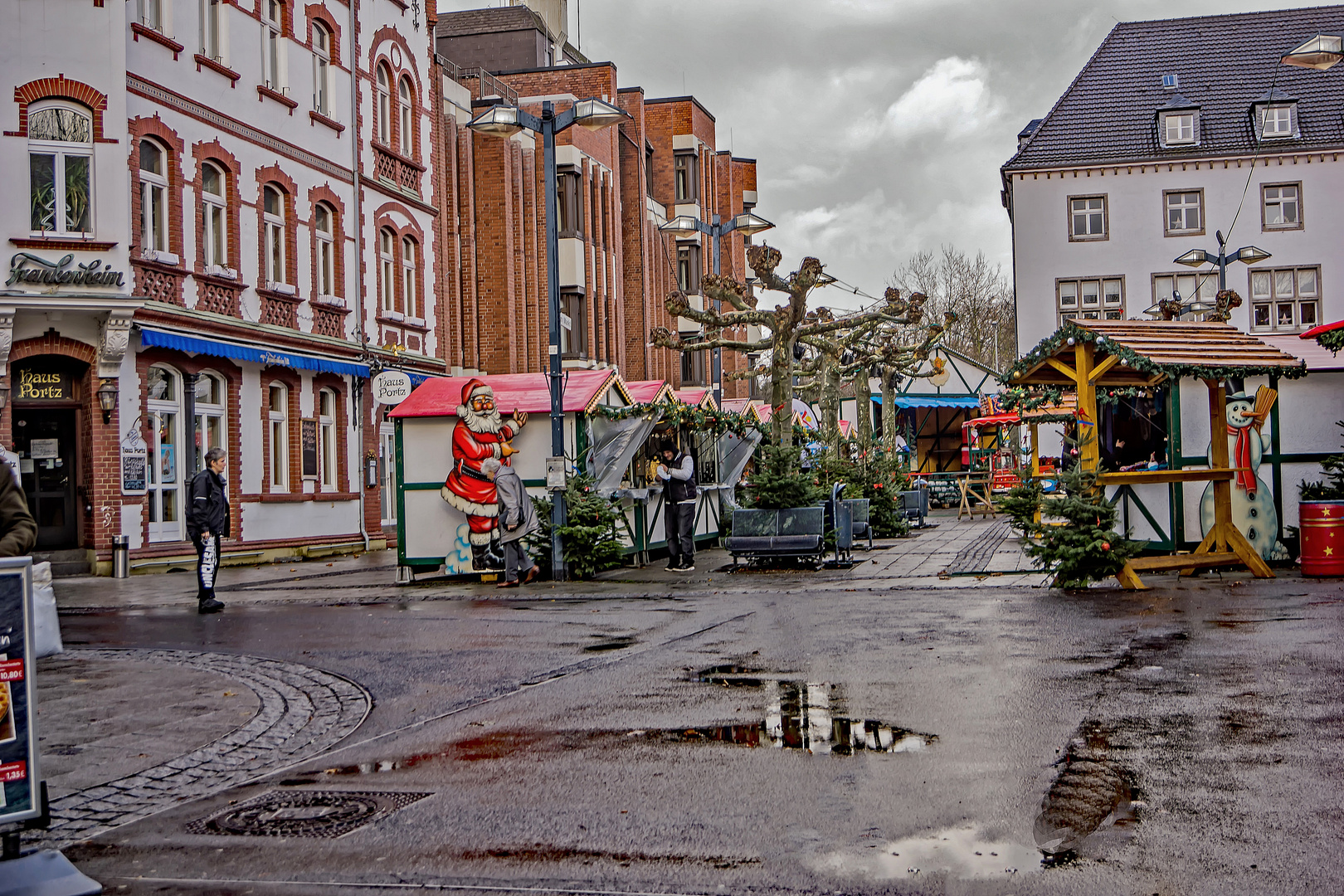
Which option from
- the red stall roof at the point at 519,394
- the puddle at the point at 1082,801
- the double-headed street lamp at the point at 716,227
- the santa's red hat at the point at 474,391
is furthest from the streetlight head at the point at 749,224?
the puddle at the point at 1082,801

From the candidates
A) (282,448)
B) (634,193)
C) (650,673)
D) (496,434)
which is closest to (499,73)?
(634,193)

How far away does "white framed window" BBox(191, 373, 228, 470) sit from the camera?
23.7 metres

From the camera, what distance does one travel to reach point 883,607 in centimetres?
1388

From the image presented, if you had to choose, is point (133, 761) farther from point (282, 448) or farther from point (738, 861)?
point (282, 448)

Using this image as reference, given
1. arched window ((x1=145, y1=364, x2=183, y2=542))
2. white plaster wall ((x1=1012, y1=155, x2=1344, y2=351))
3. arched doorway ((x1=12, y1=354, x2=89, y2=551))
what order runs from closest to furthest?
1. arched doorway ((x1=12, y1=354, x2=89, y2=551))
2. arched window ((x1=145, y1=364, x2=183, y2=542))
3. white plaster wall ((x1=1012, y1=155, x2=1344, y2=351))

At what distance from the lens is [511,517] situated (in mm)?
18016

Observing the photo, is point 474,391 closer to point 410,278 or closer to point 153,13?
point 153,13

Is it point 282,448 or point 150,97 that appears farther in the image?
point 282,448

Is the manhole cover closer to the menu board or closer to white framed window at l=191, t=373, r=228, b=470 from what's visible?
the menu board

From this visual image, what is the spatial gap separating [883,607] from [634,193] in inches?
1351

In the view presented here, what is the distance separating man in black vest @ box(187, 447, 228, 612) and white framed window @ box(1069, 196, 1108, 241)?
1416 inches

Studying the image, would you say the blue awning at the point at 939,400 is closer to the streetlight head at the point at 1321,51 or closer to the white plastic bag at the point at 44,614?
the streetlight head at the point at 1321,51

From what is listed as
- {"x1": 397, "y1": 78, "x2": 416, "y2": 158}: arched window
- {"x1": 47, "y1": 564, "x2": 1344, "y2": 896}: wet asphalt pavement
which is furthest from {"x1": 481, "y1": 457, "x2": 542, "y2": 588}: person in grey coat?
{"x1": 397, "y1": 78, "x2": 416, "y2": 158}: arched window

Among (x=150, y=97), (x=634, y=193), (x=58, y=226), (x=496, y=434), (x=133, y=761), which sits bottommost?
(x=133, y=761)
